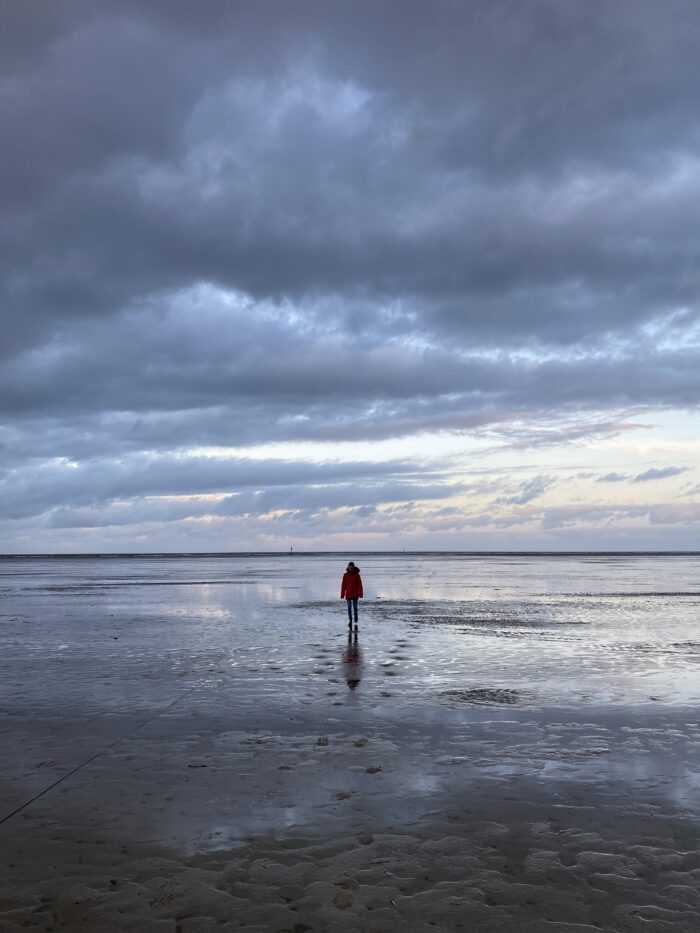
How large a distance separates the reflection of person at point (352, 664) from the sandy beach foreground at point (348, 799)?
118 millimetres

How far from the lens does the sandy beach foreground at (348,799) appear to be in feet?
18.5

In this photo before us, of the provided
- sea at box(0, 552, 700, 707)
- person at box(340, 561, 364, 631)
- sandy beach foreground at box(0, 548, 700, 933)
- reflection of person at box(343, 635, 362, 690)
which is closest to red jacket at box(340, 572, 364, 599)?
person at box(340, 561, 364, 631)

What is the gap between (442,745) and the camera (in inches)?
400

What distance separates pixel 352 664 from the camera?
17312mm

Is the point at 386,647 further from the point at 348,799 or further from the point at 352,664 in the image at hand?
the point at 348,799

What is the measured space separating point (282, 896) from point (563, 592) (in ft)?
135

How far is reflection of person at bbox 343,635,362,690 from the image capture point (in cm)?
1508

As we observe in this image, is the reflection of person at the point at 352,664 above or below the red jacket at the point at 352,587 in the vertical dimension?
below

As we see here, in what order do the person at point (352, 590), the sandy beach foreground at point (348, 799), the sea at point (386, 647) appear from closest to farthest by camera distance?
the sandy beach foreground at point (348, 799)
the sea at point (386, 647)
the person at point (352, 590)

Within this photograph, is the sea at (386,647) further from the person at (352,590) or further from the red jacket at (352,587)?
the red jacket at (352,587)

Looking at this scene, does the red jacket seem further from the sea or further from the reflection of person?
the reflection of person

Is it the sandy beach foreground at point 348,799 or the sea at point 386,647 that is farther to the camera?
the sea at point 386,647

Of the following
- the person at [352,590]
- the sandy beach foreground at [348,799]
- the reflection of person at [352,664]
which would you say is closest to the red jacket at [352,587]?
the person at [352,590]

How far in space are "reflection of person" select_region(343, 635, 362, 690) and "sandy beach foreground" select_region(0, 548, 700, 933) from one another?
0.12 m
